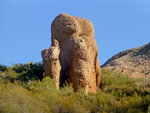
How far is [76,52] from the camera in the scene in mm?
12000

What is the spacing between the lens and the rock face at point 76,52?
11.6m

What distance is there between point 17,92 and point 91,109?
2.57 m

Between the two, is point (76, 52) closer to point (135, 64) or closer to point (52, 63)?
point (52, 63)

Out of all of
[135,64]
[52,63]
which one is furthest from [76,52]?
[135,64]

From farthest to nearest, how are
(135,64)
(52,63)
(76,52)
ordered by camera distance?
(135,64) → (76,52) → (52,63)

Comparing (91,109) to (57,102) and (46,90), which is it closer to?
(57,102)

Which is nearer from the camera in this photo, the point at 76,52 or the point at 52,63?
the point at 52,63

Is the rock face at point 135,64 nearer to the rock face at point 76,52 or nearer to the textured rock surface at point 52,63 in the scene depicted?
the rock face at point 76,52

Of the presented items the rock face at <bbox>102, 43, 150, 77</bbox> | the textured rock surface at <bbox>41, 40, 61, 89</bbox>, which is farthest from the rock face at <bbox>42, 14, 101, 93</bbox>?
the rock face at <bbox>102, 43, 150, 77</bbox>

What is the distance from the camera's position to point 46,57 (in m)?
11.4

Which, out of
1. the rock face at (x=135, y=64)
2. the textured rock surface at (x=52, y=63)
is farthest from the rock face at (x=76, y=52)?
the rock face at (x=135, y=64)

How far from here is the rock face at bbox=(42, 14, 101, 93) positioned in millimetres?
11617

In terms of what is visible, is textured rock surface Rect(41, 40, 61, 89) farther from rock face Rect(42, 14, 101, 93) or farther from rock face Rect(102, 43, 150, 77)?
rock face Rect(102, 43, 150, 77)

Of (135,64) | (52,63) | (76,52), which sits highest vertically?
(135,64)
